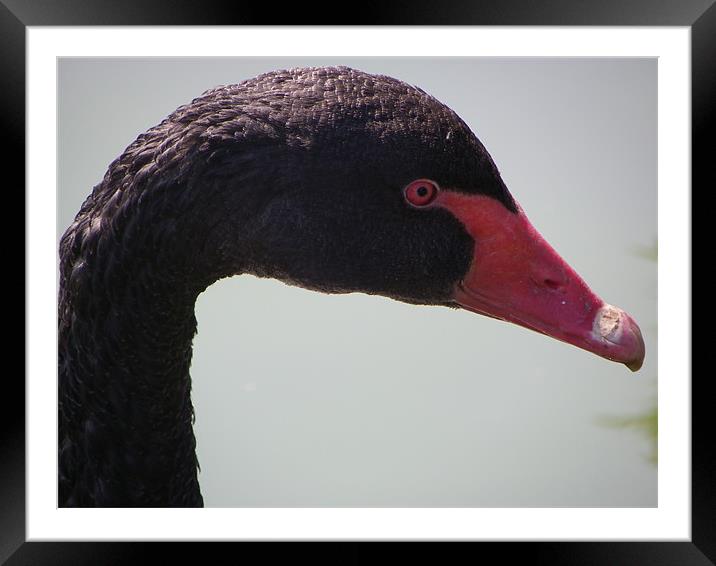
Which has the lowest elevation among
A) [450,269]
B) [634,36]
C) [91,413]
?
[91,413]

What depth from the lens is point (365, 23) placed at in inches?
80.3

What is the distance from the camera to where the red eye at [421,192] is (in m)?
1.57

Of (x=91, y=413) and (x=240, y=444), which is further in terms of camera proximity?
(x=240, y=444)

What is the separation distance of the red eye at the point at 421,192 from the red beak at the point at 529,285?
0.02m

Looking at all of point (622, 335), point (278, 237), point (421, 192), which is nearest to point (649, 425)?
point (622, 335)

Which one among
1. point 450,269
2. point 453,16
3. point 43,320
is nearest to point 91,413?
point 43,320

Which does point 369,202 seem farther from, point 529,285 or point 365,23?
point 365,23

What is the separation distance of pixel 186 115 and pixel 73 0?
74cm

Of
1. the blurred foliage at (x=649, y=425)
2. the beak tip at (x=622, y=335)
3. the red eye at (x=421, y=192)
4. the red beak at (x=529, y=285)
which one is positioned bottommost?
the blurred foliage at (x=649, y=425)

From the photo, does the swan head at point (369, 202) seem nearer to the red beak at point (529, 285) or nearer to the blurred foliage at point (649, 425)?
the red beak at point (529, 285)

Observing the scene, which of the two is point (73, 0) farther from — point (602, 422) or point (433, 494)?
point (602, 422)

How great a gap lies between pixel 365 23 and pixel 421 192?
27.8 inches

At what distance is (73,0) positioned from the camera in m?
2.01

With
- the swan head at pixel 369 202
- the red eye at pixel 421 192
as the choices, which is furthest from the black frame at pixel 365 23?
the red eye at pixel 421 192
